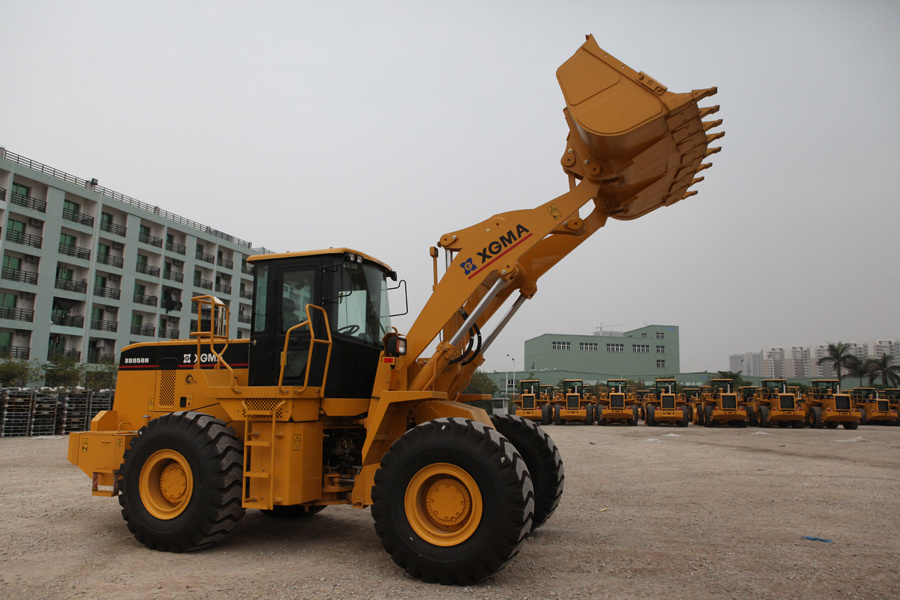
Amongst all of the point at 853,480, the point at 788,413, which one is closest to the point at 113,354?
the point at 788,413

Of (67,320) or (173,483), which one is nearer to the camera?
(173,483)

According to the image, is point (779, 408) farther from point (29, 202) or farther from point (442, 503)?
point (29, 202)

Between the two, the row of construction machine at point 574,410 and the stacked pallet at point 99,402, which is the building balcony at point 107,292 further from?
the row of construction machine at point 574,410

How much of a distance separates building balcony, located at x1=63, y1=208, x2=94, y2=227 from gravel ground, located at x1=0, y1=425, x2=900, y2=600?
43.7 metres

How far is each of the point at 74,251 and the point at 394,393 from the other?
52.6 metres

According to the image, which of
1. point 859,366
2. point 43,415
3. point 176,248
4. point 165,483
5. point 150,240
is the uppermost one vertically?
point 150,240

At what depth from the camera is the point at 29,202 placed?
151 ft

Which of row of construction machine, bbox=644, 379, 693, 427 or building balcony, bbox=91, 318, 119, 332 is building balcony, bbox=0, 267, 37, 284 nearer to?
building balcony, bbox=91, 318, 119, 332

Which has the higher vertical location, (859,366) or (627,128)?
(859,366)

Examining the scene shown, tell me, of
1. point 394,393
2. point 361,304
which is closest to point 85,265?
point 361,304

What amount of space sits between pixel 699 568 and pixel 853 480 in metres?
8.72

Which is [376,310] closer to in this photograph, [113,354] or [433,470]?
[433,470]

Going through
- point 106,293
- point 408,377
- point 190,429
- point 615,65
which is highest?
point 106,293

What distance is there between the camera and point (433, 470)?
18.6 feet
